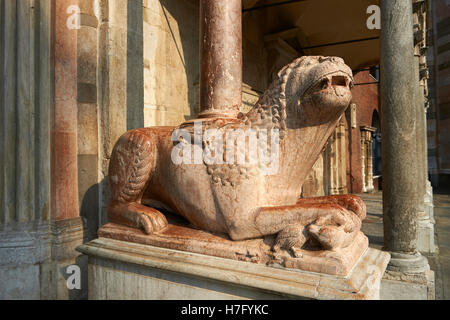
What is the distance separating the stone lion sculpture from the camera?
4.60 feet

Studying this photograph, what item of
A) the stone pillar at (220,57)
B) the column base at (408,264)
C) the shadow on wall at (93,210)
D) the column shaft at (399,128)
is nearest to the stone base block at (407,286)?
the column base at (408,264)

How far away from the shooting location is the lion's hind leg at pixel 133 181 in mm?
1820

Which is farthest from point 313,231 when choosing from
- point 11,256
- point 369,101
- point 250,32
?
point 369,101

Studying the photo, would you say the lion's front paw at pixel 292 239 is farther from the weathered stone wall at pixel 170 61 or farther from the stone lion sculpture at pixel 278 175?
the weathered stone wall at pixel 170 61

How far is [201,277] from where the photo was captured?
1434 mm

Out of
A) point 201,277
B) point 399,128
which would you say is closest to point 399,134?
point 399,128

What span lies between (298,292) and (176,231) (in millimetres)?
784

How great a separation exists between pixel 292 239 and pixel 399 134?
2087mm

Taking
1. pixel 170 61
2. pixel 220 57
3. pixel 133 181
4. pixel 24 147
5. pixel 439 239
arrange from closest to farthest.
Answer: pixel 133 181 → pixel 220 57 → pixel 24 147 → pixel 170 61 → pixel 439 239

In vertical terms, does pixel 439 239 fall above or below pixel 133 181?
below

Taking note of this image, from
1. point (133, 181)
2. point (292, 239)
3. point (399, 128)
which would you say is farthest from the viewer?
point (399, 128)

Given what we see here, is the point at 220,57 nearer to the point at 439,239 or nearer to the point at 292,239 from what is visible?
the point at 292,239

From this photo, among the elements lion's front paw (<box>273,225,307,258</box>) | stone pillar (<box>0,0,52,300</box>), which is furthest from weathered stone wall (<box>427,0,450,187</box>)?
stone pillar (<box>0,0,52,300</box>)

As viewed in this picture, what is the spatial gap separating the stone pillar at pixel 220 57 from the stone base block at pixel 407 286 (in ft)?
6.84
